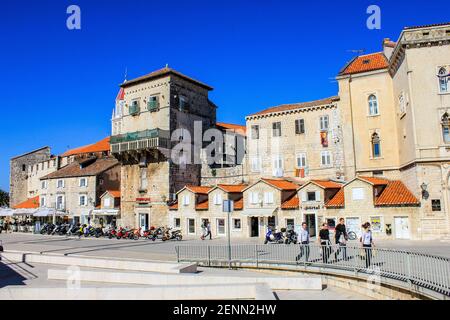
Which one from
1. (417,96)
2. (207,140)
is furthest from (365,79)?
(207,140)

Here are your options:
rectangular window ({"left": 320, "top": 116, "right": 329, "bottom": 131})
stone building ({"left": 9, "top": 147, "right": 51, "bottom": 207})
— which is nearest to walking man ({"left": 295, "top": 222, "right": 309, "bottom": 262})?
rectangular window ({"left": 320, "top": 116, "right": 329, "bottom": 131})

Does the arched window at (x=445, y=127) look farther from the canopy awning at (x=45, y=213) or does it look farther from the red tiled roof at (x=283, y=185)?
the canopy awning at (x=45, y=213)

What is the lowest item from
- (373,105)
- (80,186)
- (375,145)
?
(80,186)

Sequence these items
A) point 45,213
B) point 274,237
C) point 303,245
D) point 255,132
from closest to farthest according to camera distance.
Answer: point 303,245
point 274,237
point 255,132
point 45,213

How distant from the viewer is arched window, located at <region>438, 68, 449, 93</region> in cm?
2769

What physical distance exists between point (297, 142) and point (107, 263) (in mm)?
26487

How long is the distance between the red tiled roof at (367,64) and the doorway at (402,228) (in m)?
14.1

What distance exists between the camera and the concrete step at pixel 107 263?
15.8 m

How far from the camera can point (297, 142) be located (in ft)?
130

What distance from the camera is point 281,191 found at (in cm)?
3406

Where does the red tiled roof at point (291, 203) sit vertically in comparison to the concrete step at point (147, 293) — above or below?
above

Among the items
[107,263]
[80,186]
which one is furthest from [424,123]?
[80,186]

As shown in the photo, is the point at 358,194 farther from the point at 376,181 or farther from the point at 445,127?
the point at 445,127

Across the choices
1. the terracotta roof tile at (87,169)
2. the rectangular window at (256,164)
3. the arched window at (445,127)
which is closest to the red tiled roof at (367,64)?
the arched window at (445,127)
